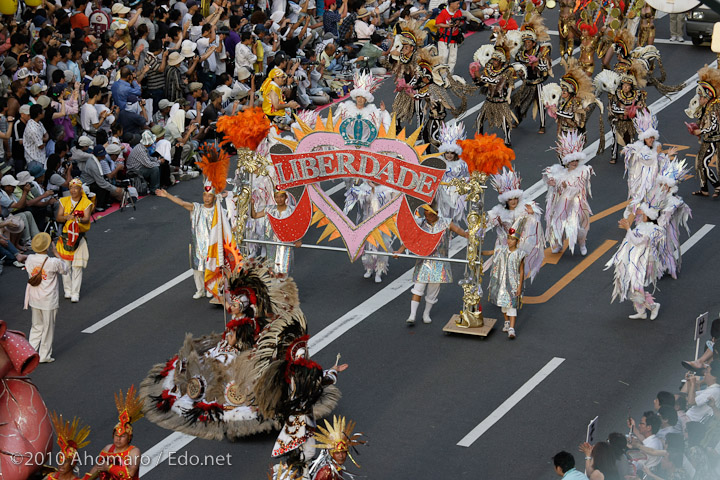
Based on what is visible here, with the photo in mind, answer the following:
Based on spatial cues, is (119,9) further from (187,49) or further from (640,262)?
(640,262)

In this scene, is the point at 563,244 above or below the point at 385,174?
below

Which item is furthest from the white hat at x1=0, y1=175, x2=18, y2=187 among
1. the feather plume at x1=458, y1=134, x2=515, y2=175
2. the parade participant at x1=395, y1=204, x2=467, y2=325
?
the feather plume at x1=458, y1=134, x2=515, y2=175

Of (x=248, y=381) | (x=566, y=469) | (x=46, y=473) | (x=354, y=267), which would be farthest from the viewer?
(x=354, y=267)

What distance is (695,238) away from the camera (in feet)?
73.2

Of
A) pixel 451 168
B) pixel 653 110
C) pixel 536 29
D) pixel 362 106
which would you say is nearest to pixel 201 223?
pixel 451 168

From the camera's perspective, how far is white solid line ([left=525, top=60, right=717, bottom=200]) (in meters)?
24.1

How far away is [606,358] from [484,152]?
3.28m

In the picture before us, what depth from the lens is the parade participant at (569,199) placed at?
21.5m

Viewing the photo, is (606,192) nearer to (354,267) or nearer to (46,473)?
(354,267)

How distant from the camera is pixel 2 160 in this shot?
21.9 metres

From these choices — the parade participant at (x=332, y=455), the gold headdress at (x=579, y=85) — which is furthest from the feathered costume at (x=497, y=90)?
the parade participant at (x=332, y=455)

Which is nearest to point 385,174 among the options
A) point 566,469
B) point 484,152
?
point 484,152

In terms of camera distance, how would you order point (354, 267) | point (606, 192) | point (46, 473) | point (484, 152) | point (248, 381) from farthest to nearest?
point (606, 192) → point (354, 267) → point (484, 152) → point (248, 381) → point (46, 473)

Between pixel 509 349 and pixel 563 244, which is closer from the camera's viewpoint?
pixel 509 349
